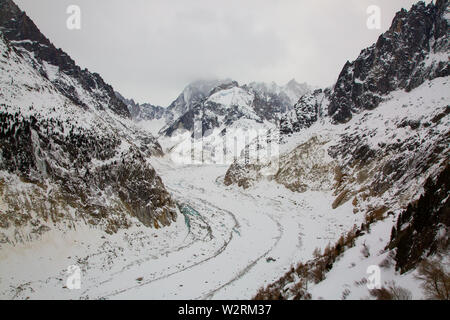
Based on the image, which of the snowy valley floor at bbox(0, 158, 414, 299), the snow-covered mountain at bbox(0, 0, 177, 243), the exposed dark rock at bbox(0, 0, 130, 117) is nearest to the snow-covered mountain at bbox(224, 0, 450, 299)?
the snowy valley floor at bbox(0, 158, 414, 299)

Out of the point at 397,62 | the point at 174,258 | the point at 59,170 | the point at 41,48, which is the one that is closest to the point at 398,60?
the point at 397,62

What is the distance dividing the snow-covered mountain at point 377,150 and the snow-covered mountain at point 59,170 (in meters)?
20.1

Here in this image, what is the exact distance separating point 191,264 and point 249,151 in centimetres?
6438

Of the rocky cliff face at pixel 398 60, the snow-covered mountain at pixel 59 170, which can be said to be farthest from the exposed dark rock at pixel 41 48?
the rocky cliff face at pixel 398 60

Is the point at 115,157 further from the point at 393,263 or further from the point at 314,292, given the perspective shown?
the point at 393,263

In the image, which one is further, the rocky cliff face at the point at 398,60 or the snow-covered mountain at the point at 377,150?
the rocky cliff face at the point at 398,60

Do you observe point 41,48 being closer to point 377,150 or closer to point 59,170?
point 59,170

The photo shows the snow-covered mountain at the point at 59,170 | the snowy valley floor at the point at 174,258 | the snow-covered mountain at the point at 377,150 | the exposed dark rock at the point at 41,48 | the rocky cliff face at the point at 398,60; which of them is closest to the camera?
the snow-covered mountain at the point at 377,150

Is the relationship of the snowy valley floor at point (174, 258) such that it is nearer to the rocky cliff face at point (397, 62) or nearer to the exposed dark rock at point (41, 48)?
the rocky cliff face at point (397, 62)

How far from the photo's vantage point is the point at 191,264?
25859 mm

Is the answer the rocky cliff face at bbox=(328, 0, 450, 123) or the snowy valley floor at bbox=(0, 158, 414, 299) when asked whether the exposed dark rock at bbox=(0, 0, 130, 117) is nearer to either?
the snowy valley floor at bbox=(0, 158, 414, 299)

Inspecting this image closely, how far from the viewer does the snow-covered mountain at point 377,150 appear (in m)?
12.9

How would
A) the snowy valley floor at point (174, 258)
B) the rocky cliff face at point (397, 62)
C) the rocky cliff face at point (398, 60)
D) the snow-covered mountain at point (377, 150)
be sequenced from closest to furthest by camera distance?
the snow-covered mountain at point (377, 150)
the snowy valley floor at point (174, 258)
the rocky cliff face at point (397, 62)
the rocky cliff face at point (398, 60)

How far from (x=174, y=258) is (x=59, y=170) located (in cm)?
1513
